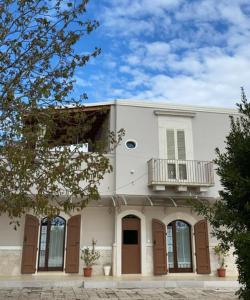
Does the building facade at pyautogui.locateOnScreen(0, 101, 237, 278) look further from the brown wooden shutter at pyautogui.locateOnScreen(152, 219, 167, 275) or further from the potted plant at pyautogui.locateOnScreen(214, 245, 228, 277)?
the potted plant at pyautogui.locateOnScreen(214, 245, 228, 277)

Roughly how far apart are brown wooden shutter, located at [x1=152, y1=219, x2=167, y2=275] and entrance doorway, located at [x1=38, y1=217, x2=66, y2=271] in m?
3.72

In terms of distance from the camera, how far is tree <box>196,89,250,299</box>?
5629 millimetres

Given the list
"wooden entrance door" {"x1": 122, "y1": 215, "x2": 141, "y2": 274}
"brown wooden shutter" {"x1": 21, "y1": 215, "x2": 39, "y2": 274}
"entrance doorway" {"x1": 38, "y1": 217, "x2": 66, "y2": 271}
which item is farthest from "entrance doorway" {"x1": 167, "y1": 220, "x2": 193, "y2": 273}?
"brown wooden shutter" {"x1": 21, "y1": 215, "x2": 39, "y2": 274}

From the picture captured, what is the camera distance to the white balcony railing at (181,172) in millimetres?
14484

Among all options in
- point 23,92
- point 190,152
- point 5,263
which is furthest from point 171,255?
point 23,92

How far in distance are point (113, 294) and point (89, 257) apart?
3.34m

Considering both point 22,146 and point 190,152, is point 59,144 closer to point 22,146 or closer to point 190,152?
point 22,146

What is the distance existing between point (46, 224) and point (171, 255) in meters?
5.32

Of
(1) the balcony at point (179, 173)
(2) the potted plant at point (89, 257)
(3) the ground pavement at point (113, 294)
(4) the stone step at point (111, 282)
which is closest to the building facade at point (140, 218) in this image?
(1) the balcony at point (179, 173)

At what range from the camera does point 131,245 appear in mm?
14648

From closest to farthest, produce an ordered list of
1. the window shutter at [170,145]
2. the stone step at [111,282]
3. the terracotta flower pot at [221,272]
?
the stone step at [111,282] < the terracotta flower pot at [221,272] < the window shutter at [170,145]

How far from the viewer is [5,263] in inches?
538

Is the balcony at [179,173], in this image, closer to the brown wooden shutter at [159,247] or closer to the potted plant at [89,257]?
the brown wooden shutter at [159,247]

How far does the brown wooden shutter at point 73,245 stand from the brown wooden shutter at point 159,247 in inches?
121
